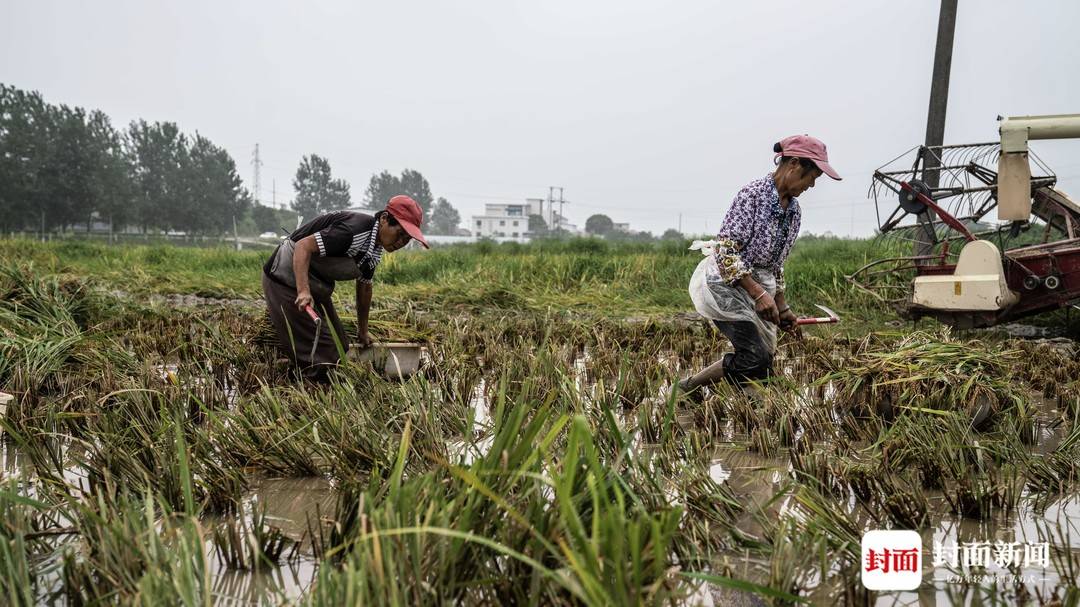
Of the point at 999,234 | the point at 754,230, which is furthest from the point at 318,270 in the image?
the point at 999,234

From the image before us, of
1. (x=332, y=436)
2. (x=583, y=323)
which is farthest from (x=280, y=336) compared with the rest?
(x=583, y=323)

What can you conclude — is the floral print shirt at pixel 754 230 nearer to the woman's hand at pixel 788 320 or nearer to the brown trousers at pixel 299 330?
the woman's hand at pixel 788 320

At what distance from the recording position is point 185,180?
5394 centimetres

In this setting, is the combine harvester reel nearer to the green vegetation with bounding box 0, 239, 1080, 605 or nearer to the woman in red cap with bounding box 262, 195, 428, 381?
the green vegetation with bounding box 0, 239, 1080, 605

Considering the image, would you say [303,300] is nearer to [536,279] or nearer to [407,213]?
[407,213]

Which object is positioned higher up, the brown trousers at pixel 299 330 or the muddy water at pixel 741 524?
the brown trousers at pixel 299 330

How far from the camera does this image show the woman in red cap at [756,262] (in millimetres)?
3363

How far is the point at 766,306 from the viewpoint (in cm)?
345

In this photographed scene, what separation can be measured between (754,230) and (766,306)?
0.37 metres

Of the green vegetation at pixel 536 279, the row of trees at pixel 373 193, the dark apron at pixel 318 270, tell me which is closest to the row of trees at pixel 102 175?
the row of trees at pixel 373 193

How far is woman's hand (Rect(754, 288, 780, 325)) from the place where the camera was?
343cm

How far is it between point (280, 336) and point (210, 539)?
2.43m

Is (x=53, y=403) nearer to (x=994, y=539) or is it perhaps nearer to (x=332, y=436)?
(x=332, y=436)

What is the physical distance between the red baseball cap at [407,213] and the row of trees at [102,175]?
141ft
